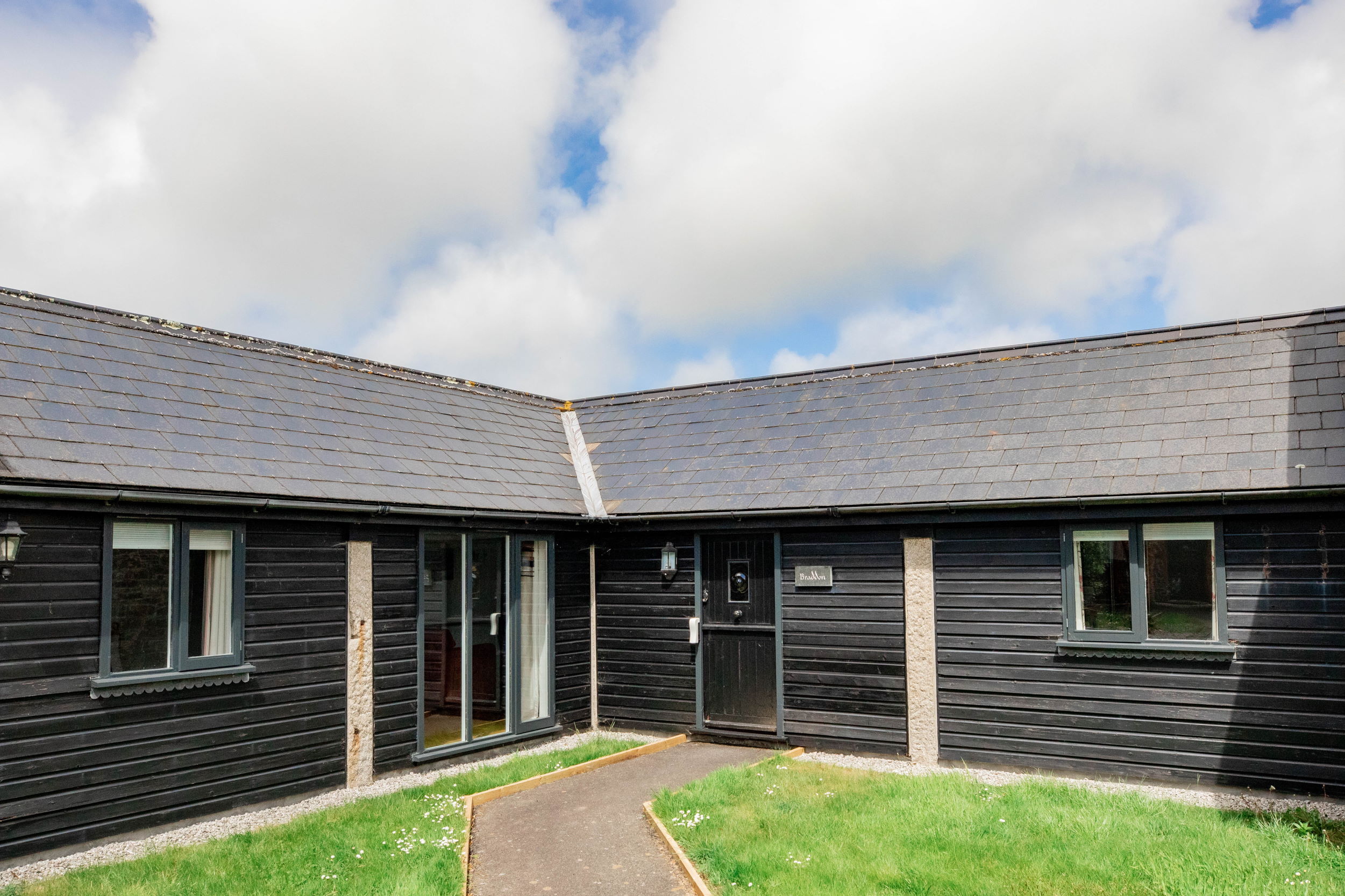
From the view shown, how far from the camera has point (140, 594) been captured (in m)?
7.78

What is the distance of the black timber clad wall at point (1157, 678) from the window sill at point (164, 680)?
708cm

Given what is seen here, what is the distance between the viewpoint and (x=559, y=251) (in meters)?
22.8

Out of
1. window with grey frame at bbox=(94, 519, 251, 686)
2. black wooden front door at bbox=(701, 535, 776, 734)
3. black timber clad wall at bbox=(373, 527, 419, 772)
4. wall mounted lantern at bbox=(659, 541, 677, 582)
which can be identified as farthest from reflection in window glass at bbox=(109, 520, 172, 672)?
black wooden front door at bbox=(701, 535, 776, 734)

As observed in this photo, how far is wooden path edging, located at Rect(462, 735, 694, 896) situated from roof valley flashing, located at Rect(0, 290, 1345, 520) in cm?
284

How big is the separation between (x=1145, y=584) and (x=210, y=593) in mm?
8797

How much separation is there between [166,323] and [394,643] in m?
4.20

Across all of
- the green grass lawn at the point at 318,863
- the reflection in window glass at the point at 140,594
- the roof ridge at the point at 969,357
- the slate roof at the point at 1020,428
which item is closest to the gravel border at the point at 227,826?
the green grass lawn at the point at 318,863

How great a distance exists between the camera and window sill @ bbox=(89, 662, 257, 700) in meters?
7.45

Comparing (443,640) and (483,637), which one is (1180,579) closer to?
(483,637)

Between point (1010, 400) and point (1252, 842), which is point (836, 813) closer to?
point (1252, 842)

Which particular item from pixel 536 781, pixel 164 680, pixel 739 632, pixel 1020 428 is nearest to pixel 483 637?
pixel 536 781

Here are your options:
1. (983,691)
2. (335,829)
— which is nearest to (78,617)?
(335,829)

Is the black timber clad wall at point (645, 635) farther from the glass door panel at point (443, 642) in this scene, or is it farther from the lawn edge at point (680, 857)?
the lawn edge at point (680, 857)

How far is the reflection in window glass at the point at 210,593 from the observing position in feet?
26.7
